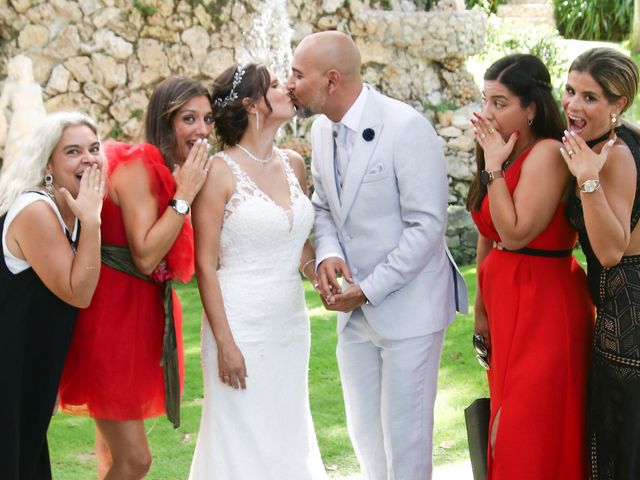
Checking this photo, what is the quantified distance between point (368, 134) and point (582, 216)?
102 centimetres

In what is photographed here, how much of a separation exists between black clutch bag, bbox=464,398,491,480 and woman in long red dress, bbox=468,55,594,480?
0.15m

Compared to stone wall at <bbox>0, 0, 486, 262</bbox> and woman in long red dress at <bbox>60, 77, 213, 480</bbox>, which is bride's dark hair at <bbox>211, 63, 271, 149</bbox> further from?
stone wall at <bbox>0, 0, 486, 262</bbox>

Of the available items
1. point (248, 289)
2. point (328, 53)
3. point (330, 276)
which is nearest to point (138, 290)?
point (248, 289)

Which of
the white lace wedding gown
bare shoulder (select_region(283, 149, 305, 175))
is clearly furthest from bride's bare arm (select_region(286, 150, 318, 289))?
the white lace wedding gown

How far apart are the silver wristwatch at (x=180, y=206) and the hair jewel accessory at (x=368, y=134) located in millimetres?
896

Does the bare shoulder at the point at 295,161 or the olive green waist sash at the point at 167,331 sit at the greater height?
the bare shoulder at the point at 295,161

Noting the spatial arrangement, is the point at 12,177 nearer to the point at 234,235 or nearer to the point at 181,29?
the point at 234,235

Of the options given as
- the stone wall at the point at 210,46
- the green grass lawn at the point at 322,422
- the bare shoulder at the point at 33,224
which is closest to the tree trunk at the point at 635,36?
the stone wall at the point at 210,46

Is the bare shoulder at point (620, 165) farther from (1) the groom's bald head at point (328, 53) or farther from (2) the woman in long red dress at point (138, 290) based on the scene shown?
(2) the woman in long red dress at point (138, 290)

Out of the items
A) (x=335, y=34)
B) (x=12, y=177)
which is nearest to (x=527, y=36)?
(x=335, y=34)

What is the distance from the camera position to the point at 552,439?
3844mm

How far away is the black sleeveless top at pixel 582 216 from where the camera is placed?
Result: 3658 millimetres

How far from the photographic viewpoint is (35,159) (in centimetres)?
Answer: 364

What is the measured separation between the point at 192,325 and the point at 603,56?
210 inches
